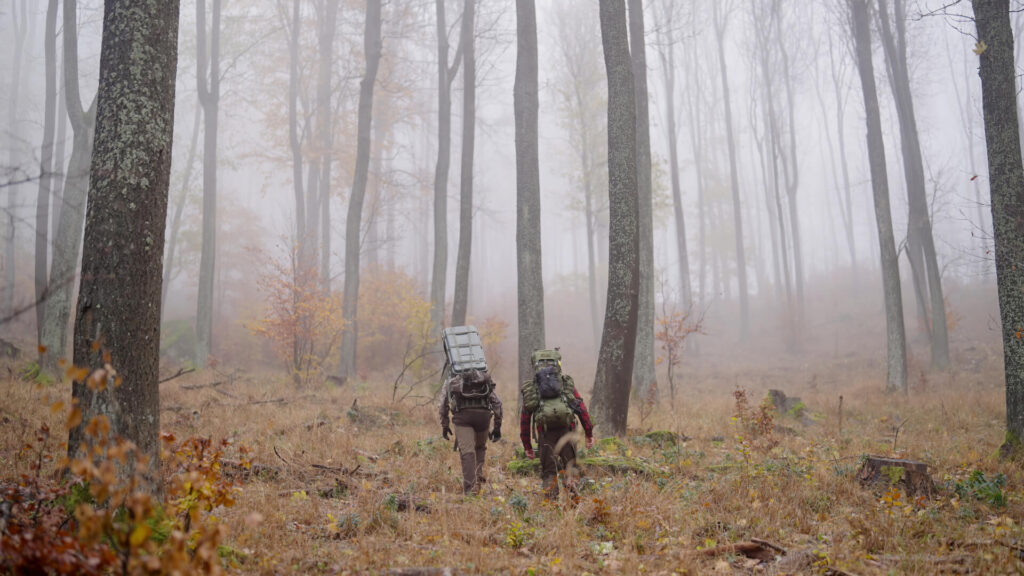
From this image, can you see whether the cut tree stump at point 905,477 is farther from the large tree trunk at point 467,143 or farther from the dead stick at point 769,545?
the large tree trunk at point 467,143

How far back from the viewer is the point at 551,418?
564 cm

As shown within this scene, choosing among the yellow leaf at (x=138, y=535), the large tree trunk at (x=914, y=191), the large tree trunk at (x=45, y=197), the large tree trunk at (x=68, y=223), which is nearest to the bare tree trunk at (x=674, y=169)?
the large tree trunk at (x=914, y=191)

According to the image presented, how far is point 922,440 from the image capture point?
8148 mm

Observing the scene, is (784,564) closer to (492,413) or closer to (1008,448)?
(492,413)

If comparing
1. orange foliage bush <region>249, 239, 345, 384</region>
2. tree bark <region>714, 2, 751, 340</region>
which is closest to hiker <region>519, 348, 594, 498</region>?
orange foliage bush <region>249, 239, 345, 384</region>

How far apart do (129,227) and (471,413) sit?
11.7 feet

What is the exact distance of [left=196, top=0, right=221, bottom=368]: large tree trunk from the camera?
1612 cm

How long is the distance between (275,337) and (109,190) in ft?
32.1

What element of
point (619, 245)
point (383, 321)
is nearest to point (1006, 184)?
point (619, 245)

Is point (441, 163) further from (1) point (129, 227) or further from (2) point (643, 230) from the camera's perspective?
(1) point (129, 227)

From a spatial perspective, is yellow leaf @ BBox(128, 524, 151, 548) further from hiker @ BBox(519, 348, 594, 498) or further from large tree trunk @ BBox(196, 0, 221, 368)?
large tree trunk @ BBox(196, 0, 221, 368)

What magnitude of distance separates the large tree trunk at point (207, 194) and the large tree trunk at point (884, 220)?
1789 cm

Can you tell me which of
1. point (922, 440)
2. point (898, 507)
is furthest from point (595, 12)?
point (898, 507)

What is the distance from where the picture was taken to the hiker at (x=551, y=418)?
18.6 feet
